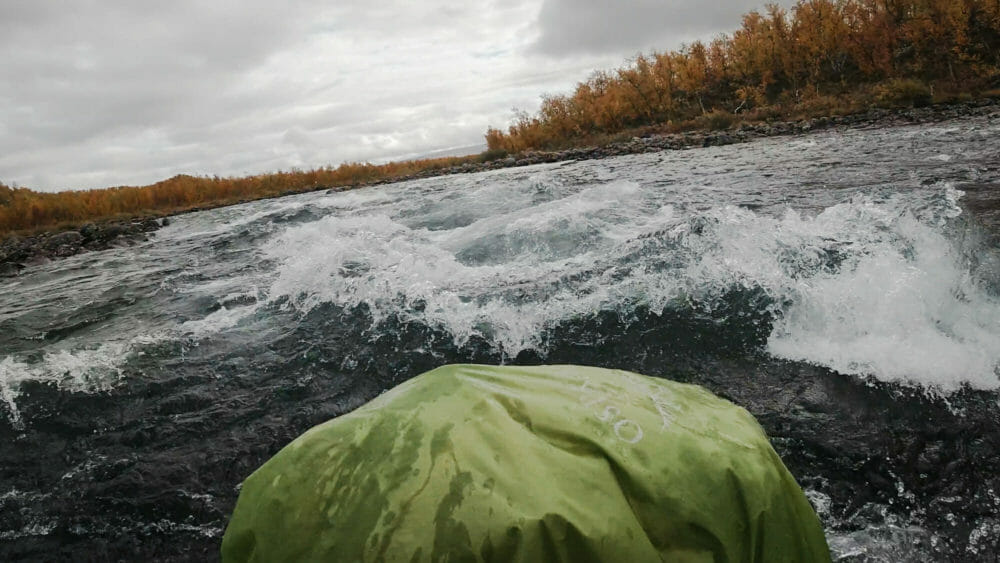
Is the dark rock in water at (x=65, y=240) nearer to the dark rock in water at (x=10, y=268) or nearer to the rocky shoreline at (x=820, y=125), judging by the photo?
the dark rock in water at (x=10, y=268)

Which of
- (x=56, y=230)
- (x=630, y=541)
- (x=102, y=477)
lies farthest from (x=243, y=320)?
(x=56, y=230)

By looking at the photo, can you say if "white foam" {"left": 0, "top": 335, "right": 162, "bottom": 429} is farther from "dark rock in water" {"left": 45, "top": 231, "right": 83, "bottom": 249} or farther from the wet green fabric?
"dark rock in water" {"left": 45, "top": 231, "right": 83, "bottom": 249}

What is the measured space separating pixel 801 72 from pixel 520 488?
3756 centimetres

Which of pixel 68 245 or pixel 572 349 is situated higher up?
pixel 68 245

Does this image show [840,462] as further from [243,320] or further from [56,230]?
[56,230]

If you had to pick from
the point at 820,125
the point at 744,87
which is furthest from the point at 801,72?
the point at 820,125

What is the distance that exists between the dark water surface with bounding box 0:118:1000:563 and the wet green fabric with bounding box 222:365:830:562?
3.53 ft

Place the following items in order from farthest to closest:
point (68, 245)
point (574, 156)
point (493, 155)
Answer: point (493, 155), point (574, 156), point (68, 245)

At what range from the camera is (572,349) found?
364 cm

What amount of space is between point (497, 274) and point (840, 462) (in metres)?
3.26

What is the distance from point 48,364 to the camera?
4414 millimetres

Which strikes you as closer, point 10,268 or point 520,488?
point 520,488

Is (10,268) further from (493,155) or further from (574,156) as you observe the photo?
(493,155)

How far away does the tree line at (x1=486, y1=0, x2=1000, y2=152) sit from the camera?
24.8 m
